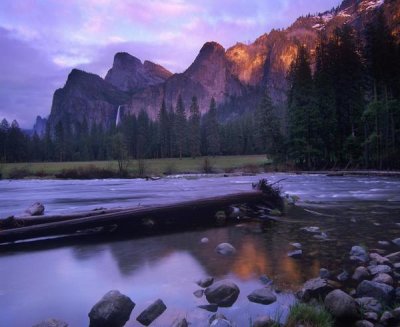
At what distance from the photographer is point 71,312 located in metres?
6.73

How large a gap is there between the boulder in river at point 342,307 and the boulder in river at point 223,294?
170cm

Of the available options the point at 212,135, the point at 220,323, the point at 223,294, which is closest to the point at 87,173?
the point at 223,294

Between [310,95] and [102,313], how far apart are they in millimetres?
58541

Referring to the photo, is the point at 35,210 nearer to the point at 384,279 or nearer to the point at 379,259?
the point at 379,259

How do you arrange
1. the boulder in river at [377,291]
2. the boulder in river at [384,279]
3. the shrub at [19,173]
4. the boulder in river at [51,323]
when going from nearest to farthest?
the boulder in river at [51,323] < the boulder in river at [377,291] < the boulder in river at [384,279] < the shrub at [19,173]

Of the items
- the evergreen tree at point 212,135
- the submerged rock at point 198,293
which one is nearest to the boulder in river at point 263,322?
the submerged rock at point 198,293

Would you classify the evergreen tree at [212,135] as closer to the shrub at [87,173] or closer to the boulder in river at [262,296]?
the shrub at [87,173]

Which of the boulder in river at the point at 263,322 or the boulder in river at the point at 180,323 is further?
the boulder in river at the point at 180,323

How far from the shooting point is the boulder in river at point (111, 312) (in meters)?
6.12

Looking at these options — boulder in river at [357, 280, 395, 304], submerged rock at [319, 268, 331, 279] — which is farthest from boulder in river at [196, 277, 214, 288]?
boulder in river at [357, 280, 395, 304]

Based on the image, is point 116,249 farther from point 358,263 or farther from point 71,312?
point 358,263

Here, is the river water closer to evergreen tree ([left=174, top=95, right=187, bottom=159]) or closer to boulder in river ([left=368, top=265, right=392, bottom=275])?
boulder in river ([left=368, top=265, right=392, bottom=275])

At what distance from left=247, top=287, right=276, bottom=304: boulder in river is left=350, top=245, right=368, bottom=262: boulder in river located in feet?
10.7

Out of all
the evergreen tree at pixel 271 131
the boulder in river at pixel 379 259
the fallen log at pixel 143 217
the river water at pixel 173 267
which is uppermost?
the evergreen tree at pixel 271 131
